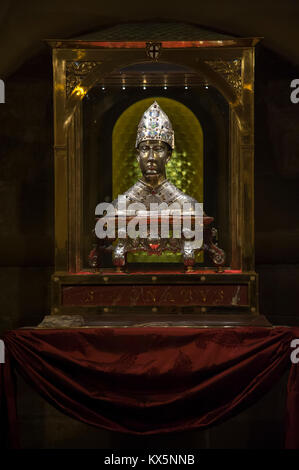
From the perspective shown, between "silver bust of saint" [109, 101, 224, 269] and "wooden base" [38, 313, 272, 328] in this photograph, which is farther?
"silver bust of saint" [109, 101, 224, 269]

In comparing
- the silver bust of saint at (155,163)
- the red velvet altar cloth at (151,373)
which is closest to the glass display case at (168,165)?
the silver bust of saint at (155,163)

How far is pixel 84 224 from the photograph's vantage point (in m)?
2.49

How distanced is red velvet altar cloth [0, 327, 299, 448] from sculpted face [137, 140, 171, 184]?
0.85m

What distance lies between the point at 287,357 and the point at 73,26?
1.90 meters

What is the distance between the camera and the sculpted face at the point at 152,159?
251 centimetres

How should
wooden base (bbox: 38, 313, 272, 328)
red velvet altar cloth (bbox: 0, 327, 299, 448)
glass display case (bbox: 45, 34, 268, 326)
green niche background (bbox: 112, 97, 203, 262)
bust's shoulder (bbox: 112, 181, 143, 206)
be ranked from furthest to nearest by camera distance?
green niche background (bbox: 112, 97, 203, 262) → bust's shoulder (bbox: 112, 181, 143, 206) → glass display case (bbox: 45, 34, 268, 326) → wooden base (bbox: 38, 313, 272, 328) → red velvet altar cloth (bbox: 0, 327, 299, 448)

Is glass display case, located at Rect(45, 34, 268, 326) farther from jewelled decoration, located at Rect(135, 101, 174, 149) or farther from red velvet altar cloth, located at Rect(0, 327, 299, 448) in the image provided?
red velvet altar cloth, located at Rect(0, 327, 299, 448)

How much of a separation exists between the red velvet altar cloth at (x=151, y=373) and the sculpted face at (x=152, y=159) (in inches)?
33.6

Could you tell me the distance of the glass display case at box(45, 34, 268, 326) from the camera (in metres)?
2.30

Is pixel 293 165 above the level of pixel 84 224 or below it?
above

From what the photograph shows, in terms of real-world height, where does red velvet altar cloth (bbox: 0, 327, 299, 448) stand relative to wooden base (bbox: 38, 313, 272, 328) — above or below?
below

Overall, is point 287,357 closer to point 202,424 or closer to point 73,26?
point 202,424

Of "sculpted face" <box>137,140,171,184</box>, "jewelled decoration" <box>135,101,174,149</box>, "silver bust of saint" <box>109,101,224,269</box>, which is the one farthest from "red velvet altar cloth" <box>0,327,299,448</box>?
"jewelled decoration" <box>135,101,174,149</box>

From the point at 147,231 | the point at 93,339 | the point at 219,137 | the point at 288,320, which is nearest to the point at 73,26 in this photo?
the point at 219,137
